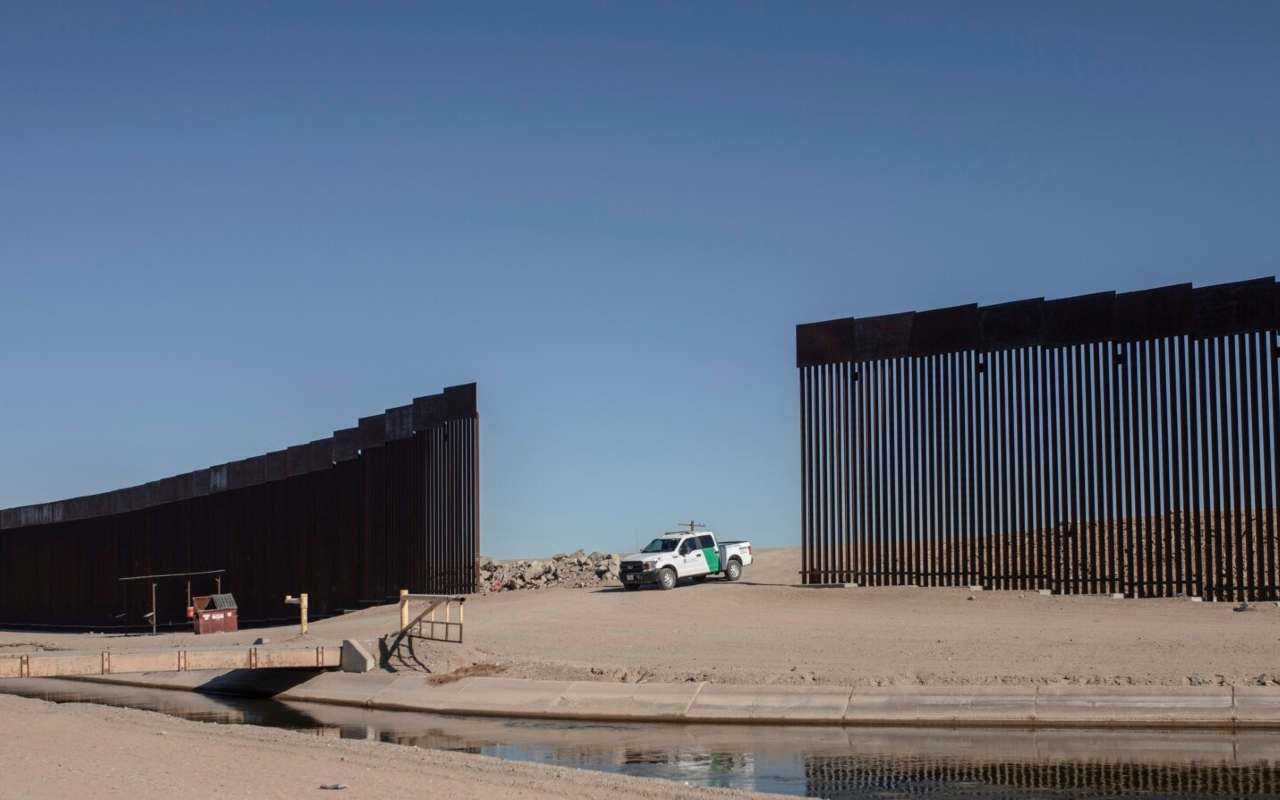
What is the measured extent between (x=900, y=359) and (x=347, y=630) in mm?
15173

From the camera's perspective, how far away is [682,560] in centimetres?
3941

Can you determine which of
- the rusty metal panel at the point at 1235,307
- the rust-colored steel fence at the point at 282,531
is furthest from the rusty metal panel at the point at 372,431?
the rusty metal panel at the point at 1235,307

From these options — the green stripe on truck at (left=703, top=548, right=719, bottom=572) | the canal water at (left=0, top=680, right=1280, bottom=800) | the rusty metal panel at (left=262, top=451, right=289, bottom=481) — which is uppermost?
the rusty metal panel at (left=262, top=451, right=289, bottom=481)

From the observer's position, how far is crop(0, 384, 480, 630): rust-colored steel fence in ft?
134

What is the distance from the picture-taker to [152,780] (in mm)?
16609

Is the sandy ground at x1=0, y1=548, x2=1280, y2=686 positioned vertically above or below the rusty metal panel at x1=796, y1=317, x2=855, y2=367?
below

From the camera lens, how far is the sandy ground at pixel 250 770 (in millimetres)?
16000

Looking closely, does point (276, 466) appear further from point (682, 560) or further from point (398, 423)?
point (682, 560)

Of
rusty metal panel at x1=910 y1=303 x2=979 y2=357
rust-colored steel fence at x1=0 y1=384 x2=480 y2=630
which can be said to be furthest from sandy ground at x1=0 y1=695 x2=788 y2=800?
rust-colored steel fence at x1=0 y1=384 x2=480 y2=630

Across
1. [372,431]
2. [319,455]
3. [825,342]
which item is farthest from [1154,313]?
[319,455]

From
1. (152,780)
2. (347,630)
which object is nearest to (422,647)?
(347,630)

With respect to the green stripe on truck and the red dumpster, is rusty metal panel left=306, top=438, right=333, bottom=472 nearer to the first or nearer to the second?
the red dumpster

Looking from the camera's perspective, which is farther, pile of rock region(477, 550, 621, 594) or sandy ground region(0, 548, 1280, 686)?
pile of rock region(477, 550, 621, 594)

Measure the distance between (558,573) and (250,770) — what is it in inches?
1228
